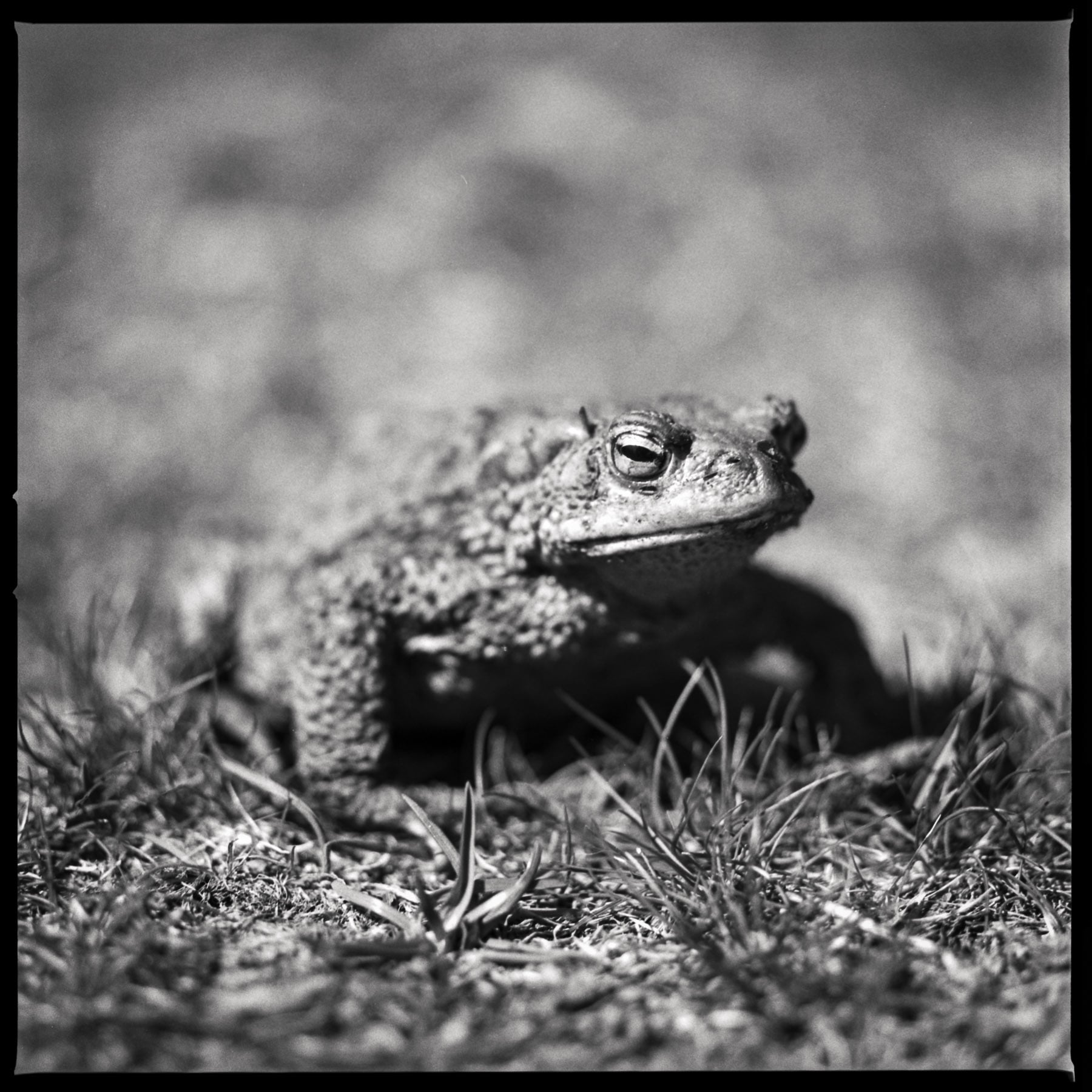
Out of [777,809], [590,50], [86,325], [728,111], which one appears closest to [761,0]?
[777,809]

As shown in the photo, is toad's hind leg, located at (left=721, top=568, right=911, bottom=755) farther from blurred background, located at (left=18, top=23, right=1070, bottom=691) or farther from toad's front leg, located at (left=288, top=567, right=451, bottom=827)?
toad's front leg, located at (left=288, top=567, right=451, bottom=827)

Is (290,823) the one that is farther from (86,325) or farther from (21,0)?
(86,325)

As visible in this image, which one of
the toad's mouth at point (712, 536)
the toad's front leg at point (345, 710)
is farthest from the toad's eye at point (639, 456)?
the toad's front leg at point (345, 710)

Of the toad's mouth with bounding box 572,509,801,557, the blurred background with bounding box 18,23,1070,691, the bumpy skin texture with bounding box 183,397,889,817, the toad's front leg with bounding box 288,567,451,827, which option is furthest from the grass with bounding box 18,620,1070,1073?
the blurred background with bounding box 18,23,1070,691

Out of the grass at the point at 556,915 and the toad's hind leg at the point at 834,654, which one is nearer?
the grass at the point at 556,915

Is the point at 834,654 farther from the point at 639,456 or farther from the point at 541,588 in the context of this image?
the point at 639,456

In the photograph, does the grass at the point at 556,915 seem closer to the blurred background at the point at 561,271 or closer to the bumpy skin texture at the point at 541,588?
the bumpy skin texture at the point at 541,588

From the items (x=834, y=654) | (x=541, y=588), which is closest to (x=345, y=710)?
(x=541, y=588)
